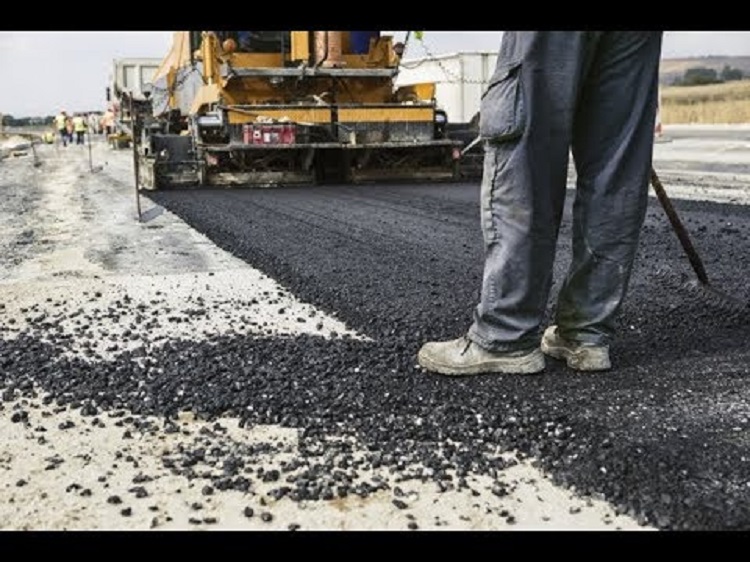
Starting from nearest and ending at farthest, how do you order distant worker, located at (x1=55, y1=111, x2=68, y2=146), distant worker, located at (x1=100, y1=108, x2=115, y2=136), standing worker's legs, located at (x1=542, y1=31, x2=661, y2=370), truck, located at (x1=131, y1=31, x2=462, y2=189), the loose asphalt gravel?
the loose asphalt gravel → standing worker's legs, located at (x1=542, y1=31, x2=661, y2=370) → truck, located at (x1=131, y1=31, x2=462, y2=189) → distant worker, located at (x1=100, y1=108, x2=115, y2=136) → distant worker, located at (x1=55, y1=111, x2=68, y2=146)

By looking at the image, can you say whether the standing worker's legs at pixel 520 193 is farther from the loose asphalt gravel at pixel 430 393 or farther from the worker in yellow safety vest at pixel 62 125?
the worker in yellow safety vest at pixel 62 125

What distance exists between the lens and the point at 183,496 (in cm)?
196

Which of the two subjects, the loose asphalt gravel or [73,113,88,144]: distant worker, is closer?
the loose asphalt gravel

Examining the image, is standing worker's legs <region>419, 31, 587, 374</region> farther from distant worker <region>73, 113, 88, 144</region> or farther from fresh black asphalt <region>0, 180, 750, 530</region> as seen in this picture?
distant worker <region>73, 113, 88, 144</region>

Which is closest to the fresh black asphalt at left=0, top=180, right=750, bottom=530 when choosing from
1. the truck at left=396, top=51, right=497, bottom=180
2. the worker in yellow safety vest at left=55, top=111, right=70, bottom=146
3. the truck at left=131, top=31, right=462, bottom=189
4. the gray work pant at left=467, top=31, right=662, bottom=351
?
the gray work pant at left=467, top=31, right=662, bottom=351

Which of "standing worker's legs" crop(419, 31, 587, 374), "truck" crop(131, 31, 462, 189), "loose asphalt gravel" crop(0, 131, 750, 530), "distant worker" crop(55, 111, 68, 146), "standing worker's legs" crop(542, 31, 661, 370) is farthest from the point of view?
"distant worker" crop(55, 111, 68, 146)

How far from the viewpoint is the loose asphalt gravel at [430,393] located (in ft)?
6.66

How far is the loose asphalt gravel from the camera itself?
2.03 metres

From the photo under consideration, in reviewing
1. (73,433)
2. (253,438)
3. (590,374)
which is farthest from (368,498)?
(590,374)

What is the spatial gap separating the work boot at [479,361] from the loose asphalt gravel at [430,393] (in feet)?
0.14

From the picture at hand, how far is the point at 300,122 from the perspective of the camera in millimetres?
10891
